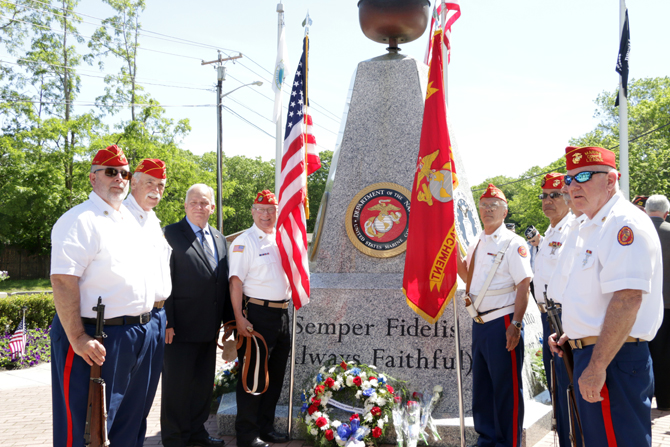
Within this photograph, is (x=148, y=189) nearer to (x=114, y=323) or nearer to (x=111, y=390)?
(x=114, y=323)

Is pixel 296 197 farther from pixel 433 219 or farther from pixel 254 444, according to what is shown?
pixel 254 444

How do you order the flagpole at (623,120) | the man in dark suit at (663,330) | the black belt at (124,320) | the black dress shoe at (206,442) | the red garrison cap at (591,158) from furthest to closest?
the flagpole at (623,120)
the man in dark suit at (663,330)
the black dress shoe at (206,442)
the black belt at (124,320)
the red garrison cap at (591,158)

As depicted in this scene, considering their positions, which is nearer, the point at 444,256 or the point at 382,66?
the point at 444,256

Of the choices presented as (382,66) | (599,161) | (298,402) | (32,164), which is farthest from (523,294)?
(32,164)

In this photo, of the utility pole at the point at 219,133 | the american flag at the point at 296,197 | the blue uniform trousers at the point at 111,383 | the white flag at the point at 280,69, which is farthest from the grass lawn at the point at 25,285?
the blue uniform trousers at the point at 111,383

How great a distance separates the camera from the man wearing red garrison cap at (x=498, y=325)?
413 cm

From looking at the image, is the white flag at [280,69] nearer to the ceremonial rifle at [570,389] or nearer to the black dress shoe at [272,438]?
the black dress shoe at [272,438]

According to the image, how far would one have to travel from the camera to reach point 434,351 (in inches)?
193

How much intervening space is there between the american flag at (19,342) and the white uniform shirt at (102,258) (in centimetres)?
576

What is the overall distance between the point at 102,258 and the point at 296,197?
2.26m

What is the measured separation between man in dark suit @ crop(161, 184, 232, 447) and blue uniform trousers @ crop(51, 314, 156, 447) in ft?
2.99

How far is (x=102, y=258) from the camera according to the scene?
312 cm

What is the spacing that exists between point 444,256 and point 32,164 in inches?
886

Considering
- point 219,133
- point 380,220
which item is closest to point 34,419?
point 380,220
